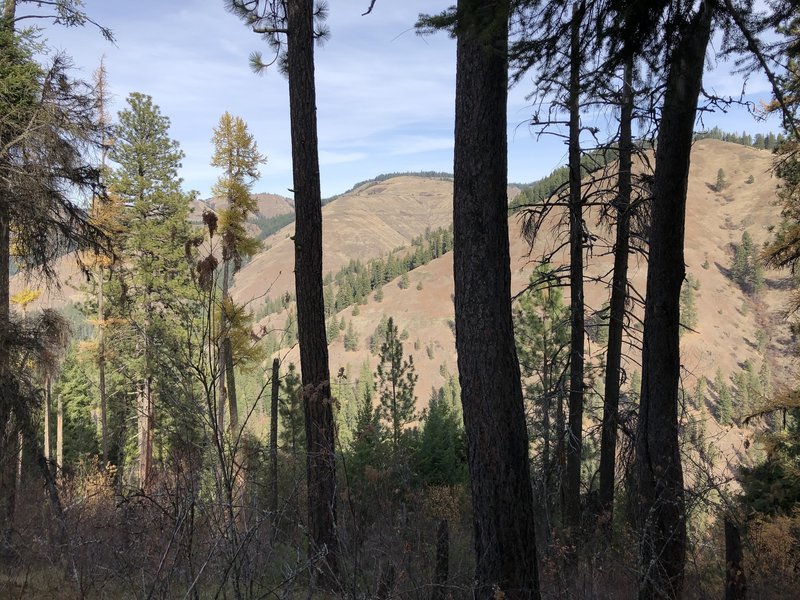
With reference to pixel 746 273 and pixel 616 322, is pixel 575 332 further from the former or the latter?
pixel 746 273

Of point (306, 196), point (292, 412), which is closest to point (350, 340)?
point (292, 412)

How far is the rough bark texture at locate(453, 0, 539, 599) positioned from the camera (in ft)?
10.7

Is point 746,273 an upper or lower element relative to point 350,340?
upper

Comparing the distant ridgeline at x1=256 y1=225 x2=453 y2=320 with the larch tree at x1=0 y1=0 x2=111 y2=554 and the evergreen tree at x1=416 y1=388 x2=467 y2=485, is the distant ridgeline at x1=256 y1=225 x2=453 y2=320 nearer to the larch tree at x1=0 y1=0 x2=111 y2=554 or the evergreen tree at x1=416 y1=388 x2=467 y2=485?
the evergreen tree at x1=416 y1=388 x2=467 y2=485

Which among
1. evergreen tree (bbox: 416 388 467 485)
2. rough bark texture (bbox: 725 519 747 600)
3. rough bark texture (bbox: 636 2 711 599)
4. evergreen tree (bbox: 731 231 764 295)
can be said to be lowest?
evergreen tree (bbox: 416 388 467 485)

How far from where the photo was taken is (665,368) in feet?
14.0

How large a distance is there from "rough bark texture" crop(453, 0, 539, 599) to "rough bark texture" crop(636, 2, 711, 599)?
→ 1.27 metres

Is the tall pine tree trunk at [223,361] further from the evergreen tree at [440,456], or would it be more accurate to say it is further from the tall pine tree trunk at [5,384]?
the evergreen tree at [440,456]

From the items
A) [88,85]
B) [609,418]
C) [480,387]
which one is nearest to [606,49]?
[480,387]

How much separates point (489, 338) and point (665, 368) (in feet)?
6.12

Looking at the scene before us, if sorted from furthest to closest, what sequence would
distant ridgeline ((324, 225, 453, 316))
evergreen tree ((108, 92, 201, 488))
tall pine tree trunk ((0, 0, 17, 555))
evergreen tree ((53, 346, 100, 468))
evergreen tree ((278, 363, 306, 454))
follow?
1. distant ridgeline ((324, 225, 453, 316))
2. evergreen tree ((53, 346, 100, 468))
3. evergreen tree ((108, 92, 201, 488))
4. evergreen tree ((278, 363, 306, 454))
5. tall pine tree trunk ((0, 0, 17, 555))

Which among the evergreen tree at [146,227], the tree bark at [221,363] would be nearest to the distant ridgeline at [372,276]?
the evergreen tree at [146,227]

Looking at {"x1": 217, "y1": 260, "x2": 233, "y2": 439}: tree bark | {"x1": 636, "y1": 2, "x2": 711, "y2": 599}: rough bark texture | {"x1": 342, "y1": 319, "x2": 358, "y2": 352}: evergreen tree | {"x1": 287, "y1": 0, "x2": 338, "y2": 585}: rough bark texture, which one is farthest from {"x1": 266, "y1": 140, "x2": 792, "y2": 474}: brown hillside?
{"x1": 636, "y1": 2, "x2": 711, "y2": 599}: rough bark texture

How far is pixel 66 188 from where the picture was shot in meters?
7.36
